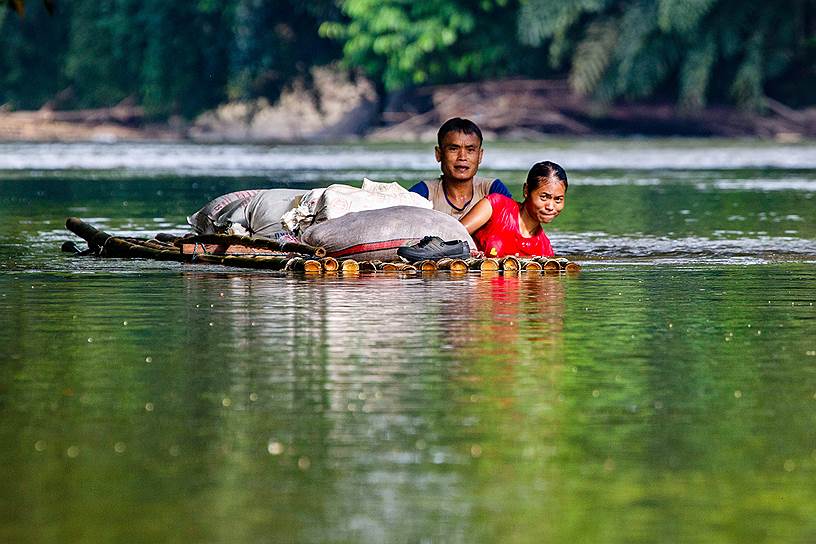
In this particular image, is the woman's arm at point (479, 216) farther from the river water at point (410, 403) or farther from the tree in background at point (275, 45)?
the tree in background at point (275, 45)

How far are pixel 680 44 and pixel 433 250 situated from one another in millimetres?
40563

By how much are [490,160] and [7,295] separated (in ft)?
101

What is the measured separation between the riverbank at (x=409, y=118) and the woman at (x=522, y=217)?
41176 mm

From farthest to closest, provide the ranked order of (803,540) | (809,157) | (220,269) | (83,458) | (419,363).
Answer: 1. (809,157)
2. (220,269)
3. (419,363)
4. (83,458)
5. (803,540)

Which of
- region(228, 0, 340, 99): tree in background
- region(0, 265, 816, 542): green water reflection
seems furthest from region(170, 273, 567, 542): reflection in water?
region(228, 0, 340, 99): tree in background

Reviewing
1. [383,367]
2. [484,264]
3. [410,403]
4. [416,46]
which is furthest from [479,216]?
[416,46]

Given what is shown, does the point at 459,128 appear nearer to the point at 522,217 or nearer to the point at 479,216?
the point at 479,216

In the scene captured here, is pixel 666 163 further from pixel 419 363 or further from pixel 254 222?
pixel 419 363

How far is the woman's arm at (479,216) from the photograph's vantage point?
14273mm

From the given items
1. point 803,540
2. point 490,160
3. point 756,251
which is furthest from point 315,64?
point 803,540

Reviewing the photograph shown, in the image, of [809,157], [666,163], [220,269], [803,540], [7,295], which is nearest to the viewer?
[803,540]

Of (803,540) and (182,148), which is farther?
→ (182,148)

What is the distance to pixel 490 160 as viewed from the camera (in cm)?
4228

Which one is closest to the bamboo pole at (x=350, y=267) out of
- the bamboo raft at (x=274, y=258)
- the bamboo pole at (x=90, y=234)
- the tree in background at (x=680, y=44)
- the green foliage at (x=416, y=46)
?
the bamboo raft at (x=274, y=258)
